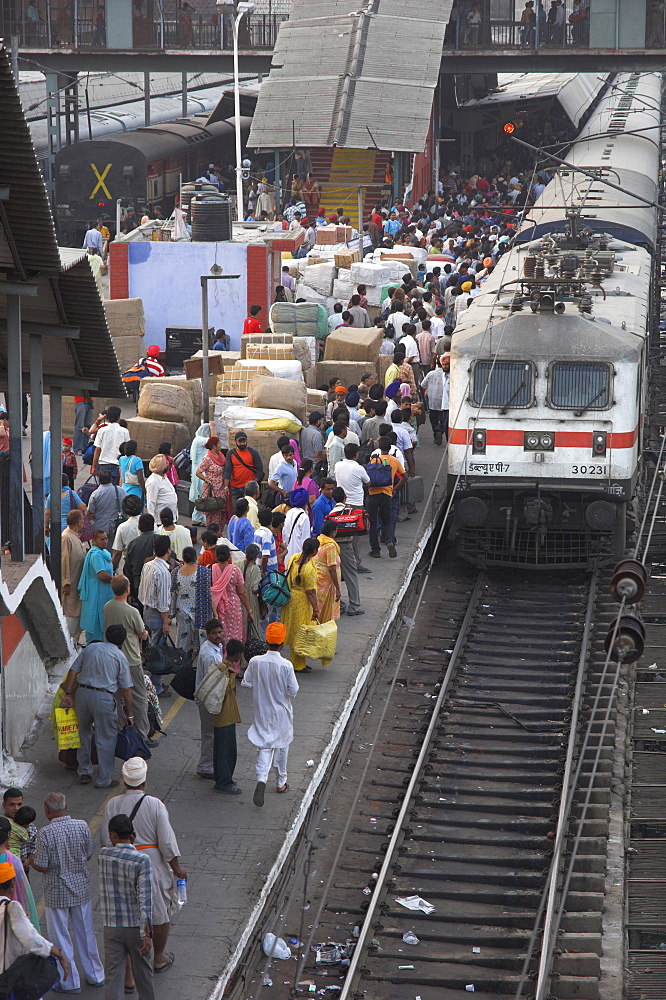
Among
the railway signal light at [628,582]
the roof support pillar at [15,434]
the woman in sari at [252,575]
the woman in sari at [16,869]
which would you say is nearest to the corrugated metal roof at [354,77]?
the woman in sari at [252,575]

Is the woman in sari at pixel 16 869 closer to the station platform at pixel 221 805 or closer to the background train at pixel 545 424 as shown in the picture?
the station platform at pixel 221 805

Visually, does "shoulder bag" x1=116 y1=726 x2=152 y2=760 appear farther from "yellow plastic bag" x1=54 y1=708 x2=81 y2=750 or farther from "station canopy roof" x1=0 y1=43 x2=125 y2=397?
"station canopy roof" x1=0 y1=43 x2=125 y2=397

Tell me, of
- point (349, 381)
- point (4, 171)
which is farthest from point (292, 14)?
point (4, 171)

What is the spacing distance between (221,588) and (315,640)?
1.21 meters

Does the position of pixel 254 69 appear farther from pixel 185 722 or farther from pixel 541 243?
pixel 185 722

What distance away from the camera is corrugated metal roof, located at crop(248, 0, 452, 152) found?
36.3 metres

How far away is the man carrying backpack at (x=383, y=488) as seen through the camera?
50.7ft

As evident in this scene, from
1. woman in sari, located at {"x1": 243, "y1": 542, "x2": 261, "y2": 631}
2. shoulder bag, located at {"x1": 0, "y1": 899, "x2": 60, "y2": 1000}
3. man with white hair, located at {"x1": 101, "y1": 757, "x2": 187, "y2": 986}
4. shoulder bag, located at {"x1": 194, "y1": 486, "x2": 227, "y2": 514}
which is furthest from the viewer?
shoulder bag, located at {"x1": 194, "y1": 486, "x2": 227, "y2": 514}

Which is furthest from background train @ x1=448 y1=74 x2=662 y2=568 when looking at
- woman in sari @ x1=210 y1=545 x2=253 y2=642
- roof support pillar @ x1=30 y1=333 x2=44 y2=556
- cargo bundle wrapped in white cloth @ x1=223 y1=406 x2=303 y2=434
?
roof support pillar @ x1=30 y1=333 x2=44 y2=556

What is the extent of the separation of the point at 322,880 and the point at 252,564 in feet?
10.9

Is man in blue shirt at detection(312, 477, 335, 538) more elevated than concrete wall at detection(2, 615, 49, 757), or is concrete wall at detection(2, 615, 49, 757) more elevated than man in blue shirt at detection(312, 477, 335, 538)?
man in blue shirt at detection(312, 477, 335, 538)

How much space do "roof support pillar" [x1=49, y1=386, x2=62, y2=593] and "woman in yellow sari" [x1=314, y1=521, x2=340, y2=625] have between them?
211cm

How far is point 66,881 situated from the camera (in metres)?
7.85

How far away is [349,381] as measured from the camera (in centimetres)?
2022
